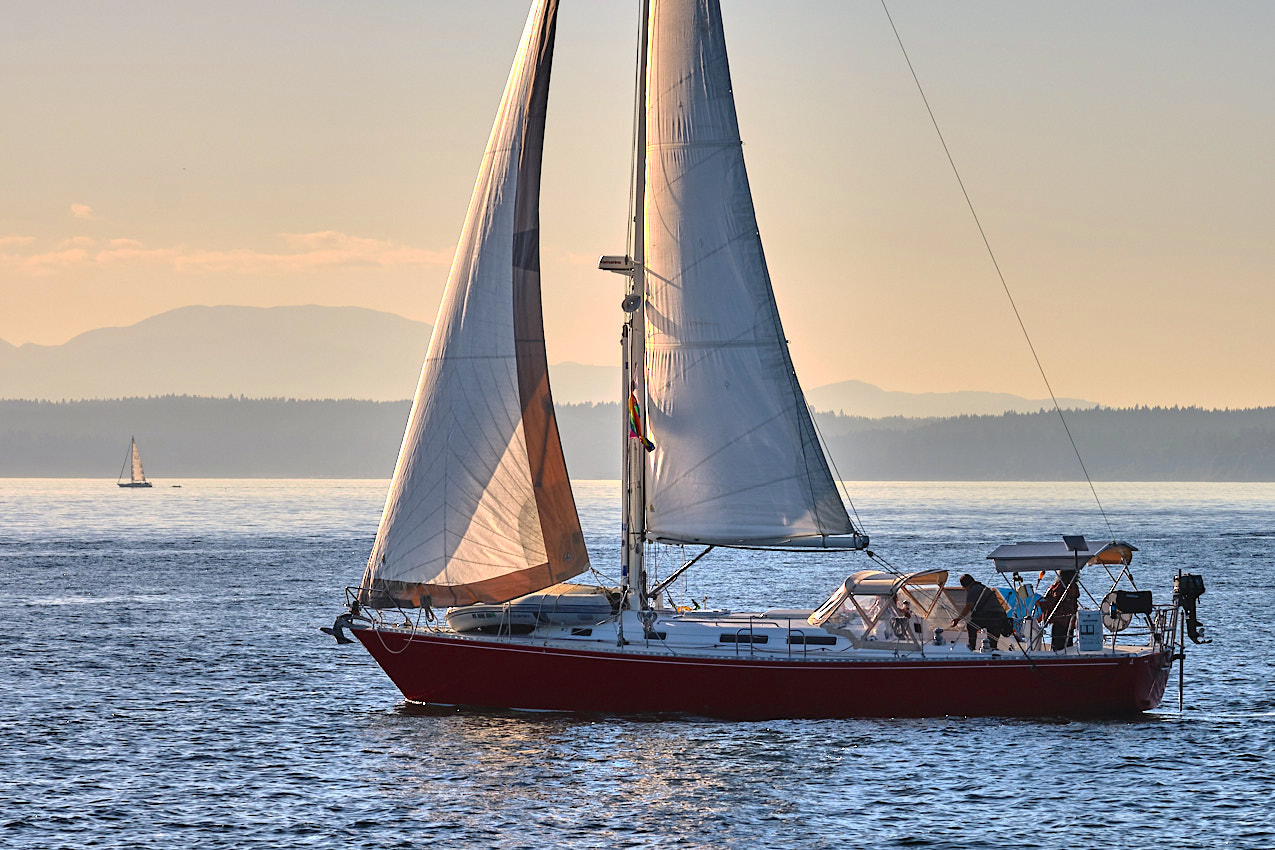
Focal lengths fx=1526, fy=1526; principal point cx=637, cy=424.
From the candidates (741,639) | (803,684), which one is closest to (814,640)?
(803,684)

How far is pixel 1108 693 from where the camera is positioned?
30.3 metres

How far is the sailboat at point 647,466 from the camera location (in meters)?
30.6

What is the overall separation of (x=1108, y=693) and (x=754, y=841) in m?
9.85

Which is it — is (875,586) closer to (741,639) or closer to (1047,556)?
(741,639)

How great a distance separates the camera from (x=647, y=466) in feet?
103

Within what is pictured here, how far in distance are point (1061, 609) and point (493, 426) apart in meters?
12.1

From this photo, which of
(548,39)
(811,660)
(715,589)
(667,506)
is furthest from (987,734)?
(715,589)

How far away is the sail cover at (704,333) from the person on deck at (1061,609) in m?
4.43

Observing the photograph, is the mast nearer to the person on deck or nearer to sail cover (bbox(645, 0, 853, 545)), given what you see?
sail cover (bbox(645, 0, 853, 545))

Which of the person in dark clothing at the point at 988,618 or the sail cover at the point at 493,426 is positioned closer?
the person in dark clothing at the point at 988,618

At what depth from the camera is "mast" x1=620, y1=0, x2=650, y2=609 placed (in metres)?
31.4

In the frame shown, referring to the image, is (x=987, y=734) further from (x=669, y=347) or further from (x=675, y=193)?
(x=675, y=193)

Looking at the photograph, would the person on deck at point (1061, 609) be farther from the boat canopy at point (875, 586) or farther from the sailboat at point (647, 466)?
the boat canopy at point (875, 586)

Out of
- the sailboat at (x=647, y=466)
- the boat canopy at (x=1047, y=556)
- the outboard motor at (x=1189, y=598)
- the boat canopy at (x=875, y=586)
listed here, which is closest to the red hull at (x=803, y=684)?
the sailboat at (x=647, y=466)
